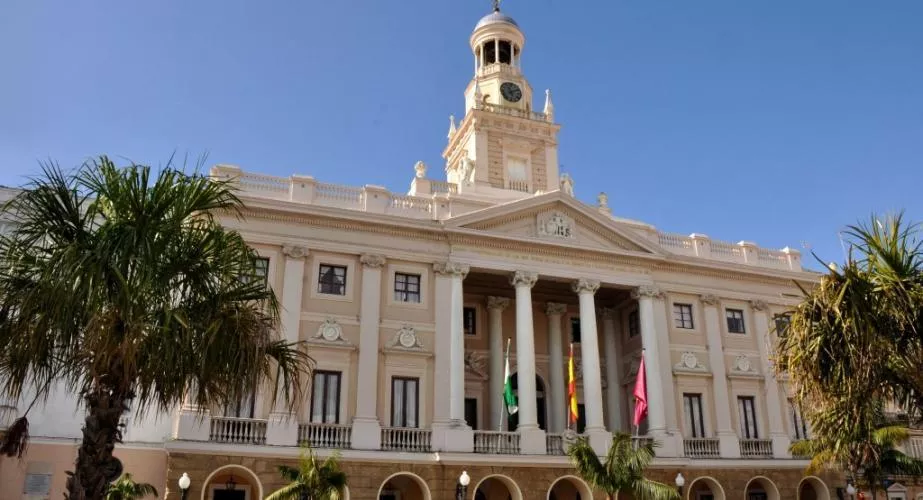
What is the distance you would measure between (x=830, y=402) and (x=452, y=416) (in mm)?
14879

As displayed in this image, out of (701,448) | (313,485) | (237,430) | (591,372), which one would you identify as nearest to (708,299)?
(701,448)

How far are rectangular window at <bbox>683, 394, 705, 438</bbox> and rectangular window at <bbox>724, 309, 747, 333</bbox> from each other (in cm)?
368

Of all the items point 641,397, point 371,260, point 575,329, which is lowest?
point 641,397

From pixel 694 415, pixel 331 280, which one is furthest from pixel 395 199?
pixel 694 415

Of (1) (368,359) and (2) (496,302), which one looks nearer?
(1) (368,359)

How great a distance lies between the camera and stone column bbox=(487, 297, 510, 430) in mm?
29516

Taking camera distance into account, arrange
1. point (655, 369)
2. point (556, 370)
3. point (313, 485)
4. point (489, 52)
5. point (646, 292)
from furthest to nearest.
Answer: point (489, 52) → point (556, 370) → point (646, 292) → point (655, 369) → point (313, 485)

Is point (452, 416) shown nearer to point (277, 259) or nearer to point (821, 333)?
point (277, 259)

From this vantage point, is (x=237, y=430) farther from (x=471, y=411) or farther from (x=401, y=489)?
(x=471, y=411)

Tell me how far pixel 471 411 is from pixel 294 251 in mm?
9442

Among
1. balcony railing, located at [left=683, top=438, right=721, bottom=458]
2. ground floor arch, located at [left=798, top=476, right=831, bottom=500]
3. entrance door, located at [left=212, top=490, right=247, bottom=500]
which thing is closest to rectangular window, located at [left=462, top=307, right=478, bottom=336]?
balcony railing, located at [left=683, top=438, right=721, bottom=458]

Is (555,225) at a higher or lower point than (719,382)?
higher

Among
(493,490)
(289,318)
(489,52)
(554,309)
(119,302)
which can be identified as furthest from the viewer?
(489,52)

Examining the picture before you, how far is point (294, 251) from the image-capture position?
26500mm
